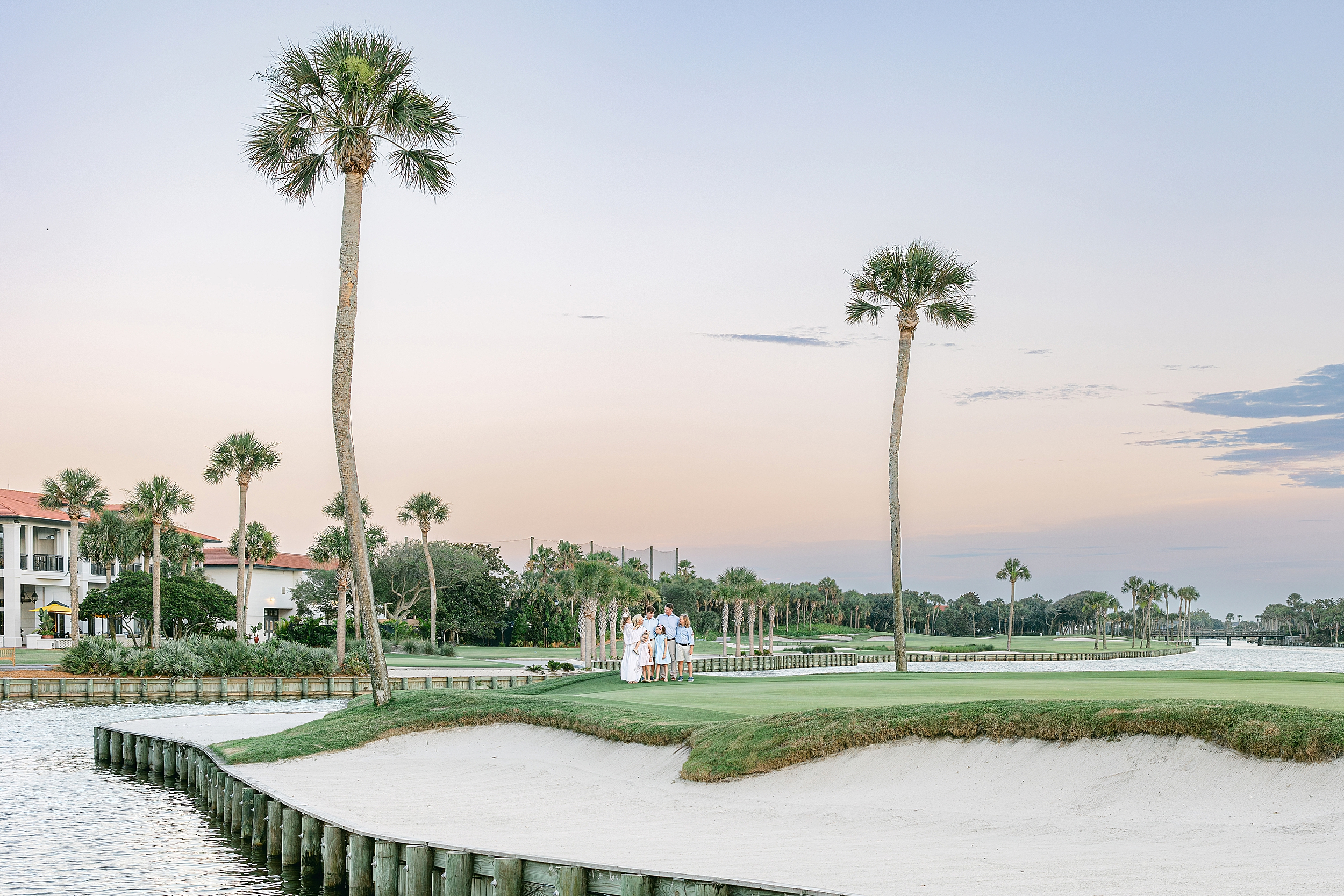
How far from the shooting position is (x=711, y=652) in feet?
343

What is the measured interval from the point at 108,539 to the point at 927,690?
75.4m

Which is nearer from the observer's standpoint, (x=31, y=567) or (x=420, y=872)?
(x=420, y=872)

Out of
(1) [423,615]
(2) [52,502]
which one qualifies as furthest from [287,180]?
(1) [423,615]

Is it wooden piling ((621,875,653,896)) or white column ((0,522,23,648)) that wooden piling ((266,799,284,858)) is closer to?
wooden piling ((621,875,653,896))

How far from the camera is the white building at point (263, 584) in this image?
112000 millimetres

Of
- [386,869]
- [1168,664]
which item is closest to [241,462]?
[386,869]

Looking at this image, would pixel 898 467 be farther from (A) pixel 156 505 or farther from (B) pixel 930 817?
(A) pixel 156 505

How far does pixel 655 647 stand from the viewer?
29031 millimetres

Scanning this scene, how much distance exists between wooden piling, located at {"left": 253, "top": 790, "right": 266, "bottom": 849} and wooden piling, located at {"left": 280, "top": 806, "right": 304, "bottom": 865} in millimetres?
1500

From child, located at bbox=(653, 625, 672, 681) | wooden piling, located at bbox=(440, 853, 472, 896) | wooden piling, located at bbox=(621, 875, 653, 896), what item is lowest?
wooden piling, located at bbox=(440, 853, 472, 896)

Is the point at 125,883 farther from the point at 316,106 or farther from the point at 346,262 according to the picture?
the point at 316,106

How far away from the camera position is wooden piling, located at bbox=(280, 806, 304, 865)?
15.2 metres

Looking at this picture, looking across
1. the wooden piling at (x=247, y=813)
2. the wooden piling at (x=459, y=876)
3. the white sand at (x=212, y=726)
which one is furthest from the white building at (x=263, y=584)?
the wooden piling at (x=459, y=876)

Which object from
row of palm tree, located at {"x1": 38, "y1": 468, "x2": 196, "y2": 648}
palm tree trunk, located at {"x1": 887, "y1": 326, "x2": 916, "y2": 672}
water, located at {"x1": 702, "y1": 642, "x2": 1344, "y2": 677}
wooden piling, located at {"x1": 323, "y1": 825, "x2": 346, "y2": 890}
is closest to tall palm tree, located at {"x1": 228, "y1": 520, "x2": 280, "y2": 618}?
row of palm tree, located at {"x1": 38, "y1": 468, "x2": 196, "y2": 648}
